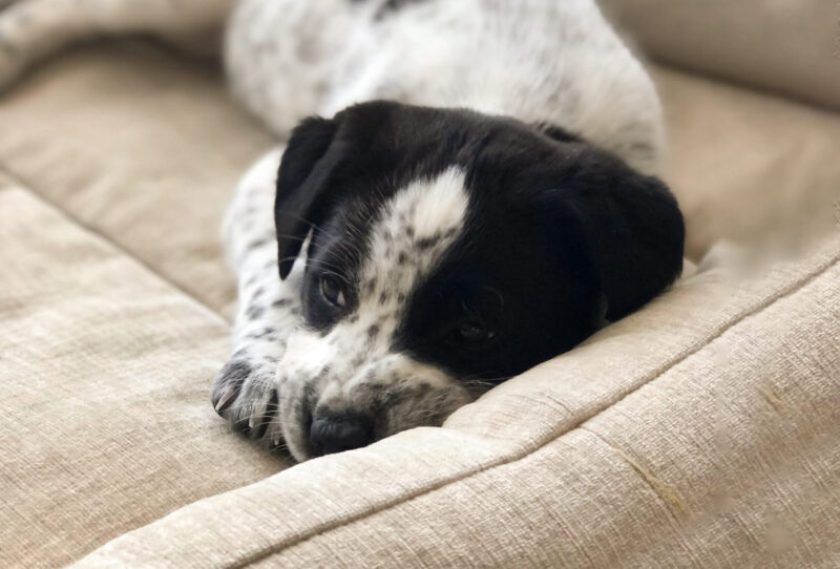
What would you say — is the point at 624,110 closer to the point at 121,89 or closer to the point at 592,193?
the point at 592,193

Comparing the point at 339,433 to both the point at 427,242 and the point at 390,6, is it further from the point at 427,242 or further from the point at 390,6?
the point at 390,6

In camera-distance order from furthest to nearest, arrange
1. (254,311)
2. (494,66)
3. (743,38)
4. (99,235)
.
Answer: (743,38) < (99,235) < (494,66) < (254,311)

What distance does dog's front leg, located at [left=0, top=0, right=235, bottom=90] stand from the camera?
333 cm

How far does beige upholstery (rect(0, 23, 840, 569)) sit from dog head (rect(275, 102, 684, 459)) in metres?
0.13

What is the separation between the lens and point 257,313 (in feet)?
7.25

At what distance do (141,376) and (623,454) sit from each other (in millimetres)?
942

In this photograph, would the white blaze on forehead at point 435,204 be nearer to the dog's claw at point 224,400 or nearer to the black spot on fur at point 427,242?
the black spot on fur at point 427,242

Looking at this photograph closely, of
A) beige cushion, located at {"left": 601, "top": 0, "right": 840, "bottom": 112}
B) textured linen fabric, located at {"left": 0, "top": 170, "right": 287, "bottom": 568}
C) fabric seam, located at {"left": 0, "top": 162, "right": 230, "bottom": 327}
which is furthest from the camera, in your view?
beige cushion, located at {"left": 601, "top": 0, "right": 840, "bottom": 112}

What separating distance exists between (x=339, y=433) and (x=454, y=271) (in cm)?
34

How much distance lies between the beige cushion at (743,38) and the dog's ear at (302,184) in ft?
4.19

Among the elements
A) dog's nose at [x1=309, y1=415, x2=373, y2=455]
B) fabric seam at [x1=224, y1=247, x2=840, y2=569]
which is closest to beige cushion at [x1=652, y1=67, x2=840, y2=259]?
fabric seam at [x1=224, y1=247, x2=840, y2=569]

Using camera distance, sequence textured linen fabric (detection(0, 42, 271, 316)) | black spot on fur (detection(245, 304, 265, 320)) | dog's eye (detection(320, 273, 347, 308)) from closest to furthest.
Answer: dog's eye (detection(320, 273, 347, 308)), black spot on fur (detection(245, 304, 265, 320)), textured linen fabric (detection(0, 42, 271, 316))

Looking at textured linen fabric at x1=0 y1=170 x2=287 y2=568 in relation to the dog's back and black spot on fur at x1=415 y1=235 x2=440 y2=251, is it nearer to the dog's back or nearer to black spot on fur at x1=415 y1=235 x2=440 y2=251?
black spot on fur at x1=415 y1=235 x2=440 y2=251

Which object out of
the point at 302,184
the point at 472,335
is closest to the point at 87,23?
the point at 302,184
